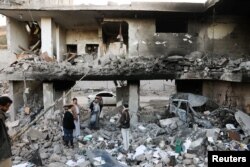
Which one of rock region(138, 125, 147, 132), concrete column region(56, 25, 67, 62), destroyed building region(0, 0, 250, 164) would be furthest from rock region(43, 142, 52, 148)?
concrete column region(56, 25, 67, 62)

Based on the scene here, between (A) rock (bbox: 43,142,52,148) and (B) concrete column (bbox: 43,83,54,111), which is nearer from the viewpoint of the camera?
(A) rock (bbox: 43,142,52,148)

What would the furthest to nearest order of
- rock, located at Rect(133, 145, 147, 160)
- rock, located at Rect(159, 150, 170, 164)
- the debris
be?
the debris
rock, located at Rect(133, 145, 147, 160)
rock, located at Rect(159, 150, 170, 164)

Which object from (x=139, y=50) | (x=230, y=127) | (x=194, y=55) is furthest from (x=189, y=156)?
(x=139, y=50)

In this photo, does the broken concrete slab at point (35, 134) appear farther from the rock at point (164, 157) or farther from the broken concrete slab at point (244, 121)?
the broken concrete slab at point (244, 121)

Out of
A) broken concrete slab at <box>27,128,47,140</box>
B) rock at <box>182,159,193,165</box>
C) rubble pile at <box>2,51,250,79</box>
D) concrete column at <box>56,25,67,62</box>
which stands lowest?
rock at <box>182,159,193,165</box>

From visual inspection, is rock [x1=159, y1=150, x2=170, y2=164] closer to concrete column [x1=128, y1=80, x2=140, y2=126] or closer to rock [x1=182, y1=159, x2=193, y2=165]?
rock [x1=182, y1=159, x2=193, y2=165]

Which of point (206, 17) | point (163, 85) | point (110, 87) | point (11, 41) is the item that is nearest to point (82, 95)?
point (110, 87)

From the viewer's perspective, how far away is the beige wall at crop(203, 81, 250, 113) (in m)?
15.3

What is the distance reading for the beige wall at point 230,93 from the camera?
50.2 feet

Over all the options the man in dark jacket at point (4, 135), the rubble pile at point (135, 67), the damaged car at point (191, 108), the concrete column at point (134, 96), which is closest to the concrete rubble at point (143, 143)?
the damaged car at point (191, 108)

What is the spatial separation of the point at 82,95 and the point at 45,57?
13.0 metres

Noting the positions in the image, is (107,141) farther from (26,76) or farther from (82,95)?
(82,95)

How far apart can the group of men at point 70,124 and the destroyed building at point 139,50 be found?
2.20 metres

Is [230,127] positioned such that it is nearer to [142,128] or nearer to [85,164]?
[142,128]
